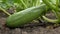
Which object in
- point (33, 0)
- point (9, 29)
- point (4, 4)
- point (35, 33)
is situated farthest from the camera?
point (4, 4)

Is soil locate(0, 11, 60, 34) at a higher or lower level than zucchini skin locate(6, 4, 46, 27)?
lower

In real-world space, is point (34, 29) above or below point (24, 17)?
below

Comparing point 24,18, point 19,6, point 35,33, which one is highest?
point 19,6

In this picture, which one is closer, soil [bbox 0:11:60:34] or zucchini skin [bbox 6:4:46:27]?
soil [bbox 0:11:60:34]

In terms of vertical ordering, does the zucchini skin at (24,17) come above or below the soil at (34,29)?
above

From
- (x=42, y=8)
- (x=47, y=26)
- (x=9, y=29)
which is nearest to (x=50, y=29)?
(x=47, y=26)

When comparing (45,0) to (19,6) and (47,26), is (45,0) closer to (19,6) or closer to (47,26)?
(47,26)

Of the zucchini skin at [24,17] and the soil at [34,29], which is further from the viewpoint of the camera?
the zucchini skin at [24,17]

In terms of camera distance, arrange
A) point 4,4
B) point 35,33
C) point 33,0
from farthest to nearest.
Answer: point 4,4, point 33,0, point 35,33
